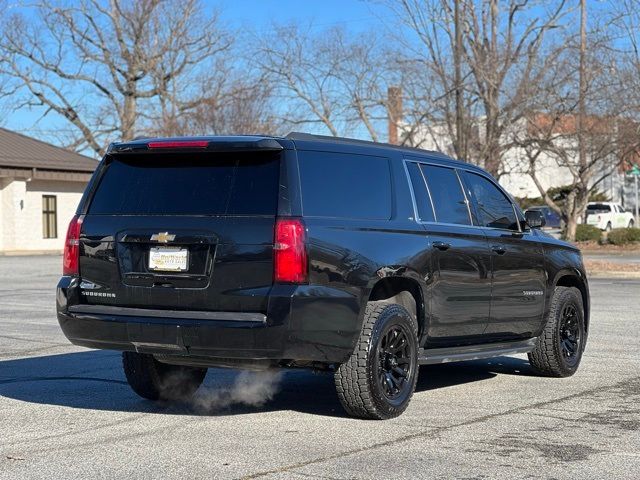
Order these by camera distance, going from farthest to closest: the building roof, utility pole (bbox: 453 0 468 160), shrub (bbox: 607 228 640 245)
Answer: the building roof < shrub (bbox: 607 228 640 245) < utility pole (bbox: 453 0 468 160)

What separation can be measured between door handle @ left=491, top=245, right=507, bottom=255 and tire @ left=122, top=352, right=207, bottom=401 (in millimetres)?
2535

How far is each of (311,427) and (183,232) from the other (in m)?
1.56

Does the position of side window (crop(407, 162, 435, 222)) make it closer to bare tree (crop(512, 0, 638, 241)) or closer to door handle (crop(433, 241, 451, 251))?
door handle (crop(433, 241, 451, 251))

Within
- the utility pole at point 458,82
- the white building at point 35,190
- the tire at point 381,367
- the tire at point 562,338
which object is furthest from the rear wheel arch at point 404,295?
the white building at point 35,190

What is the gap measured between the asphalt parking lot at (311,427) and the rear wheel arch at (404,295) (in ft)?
2.32

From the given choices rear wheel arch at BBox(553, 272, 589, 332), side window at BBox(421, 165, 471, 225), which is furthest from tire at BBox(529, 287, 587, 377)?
side window at BBox(421, 165, 471, 225)

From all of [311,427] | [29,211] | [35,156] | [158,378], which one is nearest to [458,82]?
[158,378]

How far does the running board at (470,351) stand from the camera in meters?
8.23

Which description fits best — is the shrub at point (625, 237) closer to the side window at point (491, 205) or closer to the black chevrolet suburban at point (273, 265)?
the side window at point (491, 205)

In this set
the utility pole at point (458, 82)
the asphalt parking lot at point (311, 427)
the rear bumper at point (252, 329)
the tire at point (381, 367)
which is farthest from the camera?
the utility pole at point (458, 82)

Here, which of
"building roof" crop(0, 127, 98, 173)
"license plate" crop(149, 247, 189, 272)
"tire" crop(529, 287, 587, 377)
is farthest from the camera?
"building roof" crop(0, 127, 98, 173)

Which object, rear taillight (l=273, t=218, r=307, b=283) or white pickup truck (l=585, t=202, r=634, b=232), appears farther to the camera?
white pickup truck (l=585, t=202, r=634, b=232)

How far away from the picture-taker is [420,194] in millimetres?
8336

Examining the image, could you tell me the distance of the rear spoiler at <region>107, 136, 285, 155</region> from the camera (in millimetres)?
7227
